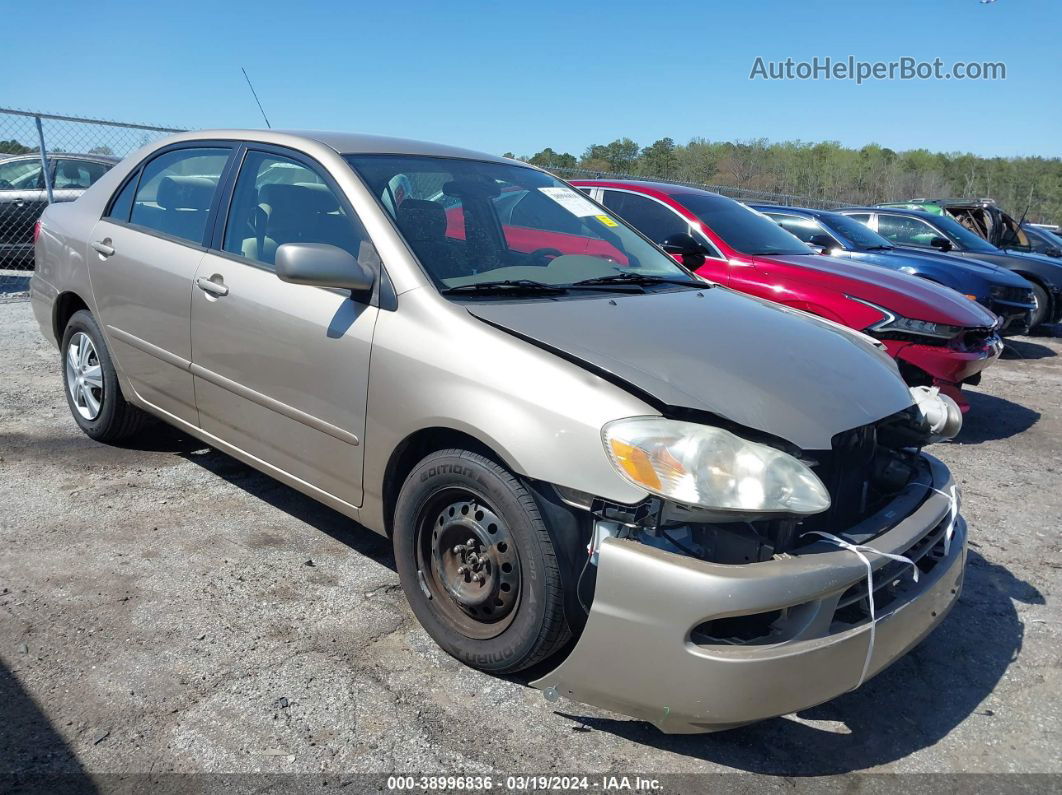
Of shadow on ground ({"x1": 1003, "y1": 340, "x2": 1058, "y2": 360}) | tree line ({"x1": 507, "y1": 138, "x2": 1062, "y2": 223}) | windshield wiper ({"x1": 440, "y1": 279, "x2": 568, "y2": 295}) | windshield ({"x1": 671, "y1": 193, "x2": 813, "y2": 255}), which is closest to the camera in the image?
windshield wiper ({"x1": 440, "y1": 279, "x2": 568, "y2": 295})

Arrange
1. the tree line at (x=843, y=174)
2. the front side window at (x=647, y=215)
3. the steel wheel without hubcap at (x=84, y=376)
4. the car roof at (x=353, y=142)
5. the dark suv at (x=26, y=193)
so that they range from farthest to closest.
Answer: the tree line at (x=843, y=174) → the dark suv at (x=26, y=193) → the front side window at (x=647, y=215) → the steel wheel without hubcap at (x=84, y=376) → the car roof at (x=353, y=142)

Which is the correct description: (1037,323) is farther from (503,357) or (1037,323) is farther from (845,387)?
(503,357)

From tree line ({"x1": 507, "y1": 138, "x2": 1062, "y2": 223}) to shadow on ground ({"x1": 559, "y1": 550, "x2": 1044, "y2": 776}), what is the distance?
34698mm

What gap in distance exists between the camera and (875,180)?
179 ft

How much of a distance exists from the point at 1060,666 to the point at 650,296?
1.98 metres

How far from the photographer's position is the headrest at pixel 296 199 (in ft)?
10.7

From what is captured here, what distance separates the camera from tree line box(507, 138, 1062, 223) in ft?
142

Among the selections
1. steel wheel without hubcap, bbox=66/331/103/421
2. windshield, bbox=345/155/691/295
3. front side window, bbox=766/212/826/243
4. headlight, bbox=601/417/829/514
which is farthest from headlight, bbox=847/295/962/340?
steel wheel without hubcap, bbox=66/331/103/421

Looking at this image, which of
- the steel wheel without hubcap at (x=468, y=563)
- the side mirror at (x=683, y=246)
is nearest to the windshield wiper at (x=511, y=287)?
the steel wheel without hubcap at (x=468, y=563)

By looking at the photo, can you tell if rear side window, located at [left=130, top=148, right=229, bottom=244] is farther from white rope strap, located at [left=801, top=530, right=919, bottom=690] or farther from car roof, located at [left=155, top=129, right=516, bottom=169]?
white rope strap, located at [left=801, top=530, right=919, bottom=690]

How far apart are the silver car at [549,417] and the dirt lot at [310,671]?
0.22 metres

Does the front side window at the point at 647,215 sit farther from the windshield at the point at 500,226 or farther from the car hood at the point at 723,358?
the car hood at the point at 723,358

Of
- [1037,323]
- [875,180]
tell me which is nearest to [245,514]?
[1037,323]

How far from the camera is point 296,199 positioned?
11.1 ft
